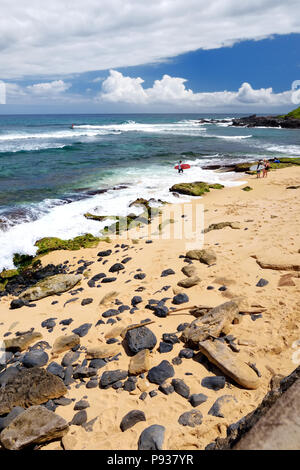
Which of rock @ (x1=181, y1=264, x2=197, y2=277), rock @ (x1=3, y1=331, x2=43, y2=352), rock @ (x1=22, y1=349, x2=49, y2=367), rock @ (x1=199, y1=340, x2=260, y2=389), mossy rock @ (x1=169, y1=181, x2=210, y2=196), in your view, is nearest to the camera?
rock @ (x1=199, y1=340, x2=260, y2=389)

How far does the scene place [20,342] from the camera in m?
5.69

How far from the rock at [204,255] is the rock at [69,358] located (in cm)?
429

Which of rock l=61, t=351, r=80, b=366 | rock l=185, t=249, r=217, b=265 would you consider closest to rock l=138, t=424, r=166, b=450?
rock l=61, t=351, r=80, b=366

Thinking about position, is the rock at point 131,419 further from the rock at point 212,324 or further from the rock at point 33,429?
the rock at point 212,324

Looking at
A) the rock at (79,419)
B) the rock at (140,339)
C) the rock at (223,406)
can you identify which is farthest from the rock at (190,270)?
the rock at (79,419)

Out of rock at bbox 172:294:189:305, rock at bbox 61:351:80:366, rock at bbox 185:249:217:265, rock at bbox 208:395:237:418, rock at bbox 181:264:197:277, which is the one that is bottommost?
rock at bbox 61:351:80:366

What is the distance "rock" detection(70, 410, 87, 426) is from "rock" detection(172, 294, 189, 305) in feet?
A: 9.81

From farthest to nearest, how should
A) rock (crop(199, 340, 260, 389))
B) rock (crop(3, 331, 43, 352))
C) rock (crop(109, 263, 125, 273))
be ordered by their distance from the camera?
rock (crop(109, 263, 125, 273)) < rock (crop(3, 331, 43, 352)) < rock (crop(199, 340, 260, 389))

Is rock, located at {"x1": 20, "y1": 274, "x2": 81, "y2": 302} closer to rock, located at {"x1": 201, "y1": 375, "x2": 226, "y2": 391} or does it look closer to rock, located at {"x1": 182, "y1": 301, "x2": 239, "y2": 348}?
rock, located at {"x1": 182, "y1": 301, "x2": 239, "y2": 348}

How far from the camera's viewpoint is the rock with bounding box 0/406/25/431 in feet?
12.9

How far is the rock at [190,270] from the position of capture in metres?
7.34

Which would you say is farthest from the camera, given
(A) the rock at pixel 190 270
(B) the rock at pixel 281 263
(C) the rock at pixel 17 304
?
(C) the rock at pixel 17 304
